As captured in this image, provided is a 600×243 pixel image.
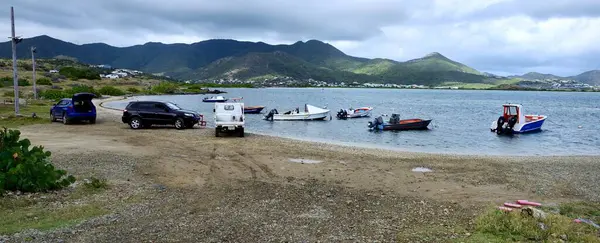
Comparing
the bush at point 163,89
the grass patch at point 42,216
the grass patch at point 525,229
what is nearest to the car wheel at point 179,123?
the grass patch at point 42,216

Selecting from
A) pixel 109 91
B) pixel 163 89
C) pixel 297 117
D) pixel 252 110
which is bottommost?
pixel 297 117

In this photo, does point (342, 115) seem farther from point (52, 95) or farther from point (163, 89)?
point (163, 89)

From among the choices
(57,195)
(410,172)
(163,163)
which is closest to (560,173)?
(410,172)

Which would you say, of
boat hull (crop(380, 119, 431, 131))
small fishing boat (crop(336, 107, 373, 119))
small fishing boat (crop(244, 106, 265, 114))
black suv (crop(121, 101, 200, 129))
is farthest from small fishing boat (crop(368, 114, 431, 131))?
small fishing boat (crop(244, 106, 265, 114))

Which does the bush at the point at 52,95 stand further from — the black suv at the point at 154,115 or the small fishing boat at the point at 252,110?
the black suv at the point at 154,115

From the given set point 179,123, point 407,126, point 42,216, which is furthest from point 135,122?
point 407,126

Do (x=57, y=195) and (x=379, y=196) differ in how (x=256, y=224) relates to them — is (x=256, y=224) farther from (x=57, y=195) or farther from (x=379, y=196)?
(x=57, y=195)

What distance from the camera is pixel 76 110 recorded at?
103ft

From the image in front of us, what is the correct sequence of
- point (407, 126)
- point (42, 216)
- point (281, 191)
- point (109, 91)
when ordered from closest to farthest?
1. point (42, 216)
2. point (281, 191)
3. point (407, 126)
4. point (109, 91)

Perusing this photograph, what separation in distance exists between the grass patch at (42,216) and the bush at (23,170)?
1.29 meters

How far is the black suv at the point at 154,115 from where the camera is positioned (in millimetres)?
30469

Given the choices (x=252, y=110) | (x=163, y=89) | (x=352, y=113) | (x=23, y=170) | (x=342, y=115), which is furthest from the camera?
(x=163, y=89)

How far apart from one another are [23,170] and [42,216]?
2.44 meters

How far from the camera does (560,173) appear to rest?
18625mm
